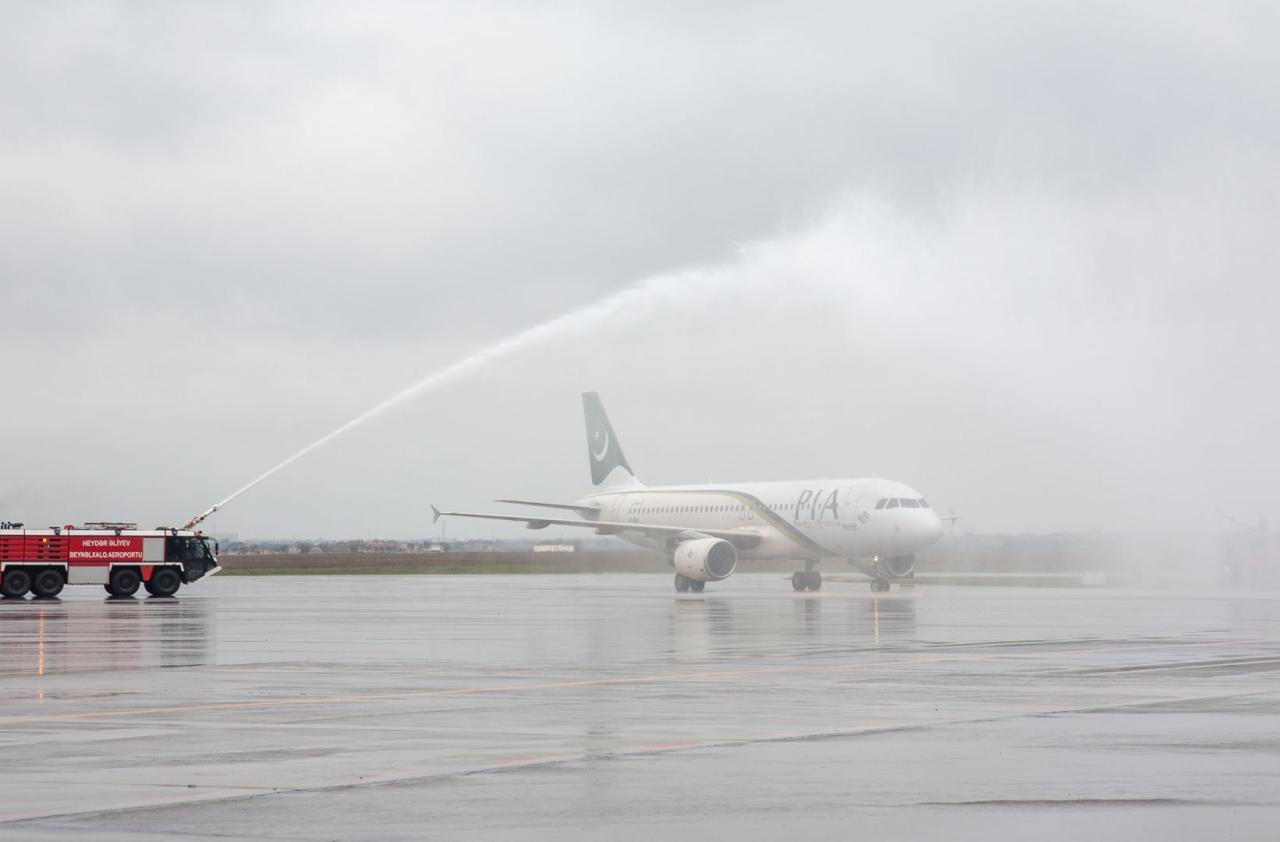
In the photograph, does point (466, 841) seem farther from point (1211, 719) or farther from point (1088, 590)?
point (1088, 590)

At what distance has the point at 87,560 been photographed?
5919 cm

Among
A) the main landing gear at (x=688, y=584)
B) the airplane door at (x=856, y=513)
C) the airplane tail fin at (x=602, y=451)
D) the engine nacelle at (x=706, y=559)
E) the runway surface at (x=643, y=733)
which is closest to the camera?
the runway surface at (x=643, y=733)

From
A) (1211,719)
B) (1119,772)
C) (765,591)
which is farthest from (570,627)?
(765,591)

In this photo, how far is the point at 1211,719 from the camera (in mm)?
16547

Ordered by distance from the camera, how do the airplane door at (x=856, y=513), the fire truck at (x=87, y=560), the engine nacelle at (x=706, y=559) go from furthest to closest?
the airplane door at (x=856, y=513) → the engine nacelle at (x=706, y=559) → the fire truck at (x=87, y=560)

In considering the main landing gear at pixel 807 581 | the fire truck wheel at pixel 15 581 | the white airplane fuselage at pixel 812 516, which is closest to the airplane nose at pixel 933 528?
the white airplane fuselage at pixel 812 516

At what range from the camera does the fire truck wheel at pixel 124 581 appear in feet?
194

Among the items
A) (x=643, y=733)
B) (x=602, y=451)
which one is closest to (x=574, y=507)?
(x=602, y=451)

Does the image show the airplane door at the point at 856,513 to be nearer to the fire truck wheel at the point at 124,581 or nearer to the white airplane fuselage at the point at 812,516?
the white airplane fuselage at the point at 812,516

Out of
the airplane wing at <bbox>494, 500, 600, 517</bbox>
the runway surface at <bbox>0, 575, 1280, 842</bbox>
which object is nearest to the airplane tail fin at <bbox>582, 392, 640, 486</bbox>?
the airplane wing at <bbox>494, 500, 600, 517</bbox>

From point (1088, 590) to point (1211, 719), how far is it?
46.5 metres

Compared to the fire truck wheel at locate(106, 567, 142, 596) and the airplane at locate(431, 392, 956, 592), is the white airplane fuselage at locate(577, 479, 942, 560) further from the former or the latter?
the fire truck wheel at locate(106, 567, 142, 596)

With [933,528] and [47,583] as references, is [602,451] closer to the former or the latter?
[933,528]

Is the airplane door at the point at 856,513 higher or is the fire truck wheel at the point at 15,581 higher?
the airplane door at the point at 856,513
